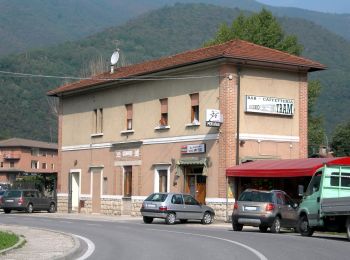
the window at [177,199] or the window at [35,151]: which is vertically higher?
the window at [35,151]

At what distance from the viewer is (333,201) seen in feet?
76.9

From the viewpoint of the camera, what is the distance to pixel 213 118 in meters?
36.2

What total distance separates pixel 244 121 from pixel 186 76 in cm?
436

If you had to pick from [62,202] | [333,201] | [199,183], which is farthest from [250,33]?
[333,201]

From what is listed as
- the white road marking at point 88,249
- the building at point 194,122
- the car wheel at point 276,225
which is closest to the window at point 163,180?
the building at point 194,122

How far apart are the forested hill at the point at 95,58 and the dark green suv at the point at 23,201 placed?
6192 cm

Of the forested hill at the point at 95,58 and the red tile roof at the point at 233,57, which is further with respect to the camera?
the forested hill at the point at 95,58

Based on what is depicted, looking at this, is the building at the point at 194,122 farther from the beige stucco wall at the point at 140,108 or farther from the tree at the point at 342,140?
the tree at the point at 342,140

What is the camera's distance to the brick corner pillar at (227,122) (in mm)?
36438

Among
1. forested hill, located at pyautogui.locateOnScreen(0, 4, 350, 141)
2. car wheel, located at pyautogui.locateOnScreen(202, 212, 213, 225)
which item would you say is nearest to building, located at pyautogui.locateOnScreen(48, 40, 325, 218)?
car wheel, located at pyautogui.locateOnScreen(202, 212, 213, 225)

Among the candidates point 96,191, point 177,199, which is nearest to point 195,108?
point 177,199

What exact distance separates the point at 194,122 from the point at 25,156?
81652 millimetres

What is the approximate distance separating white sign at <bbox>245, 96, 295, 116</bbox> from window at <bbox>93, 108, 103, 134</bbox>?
1292 cm

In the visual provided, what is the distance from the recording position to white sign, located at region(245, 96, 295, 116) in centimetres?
3758
